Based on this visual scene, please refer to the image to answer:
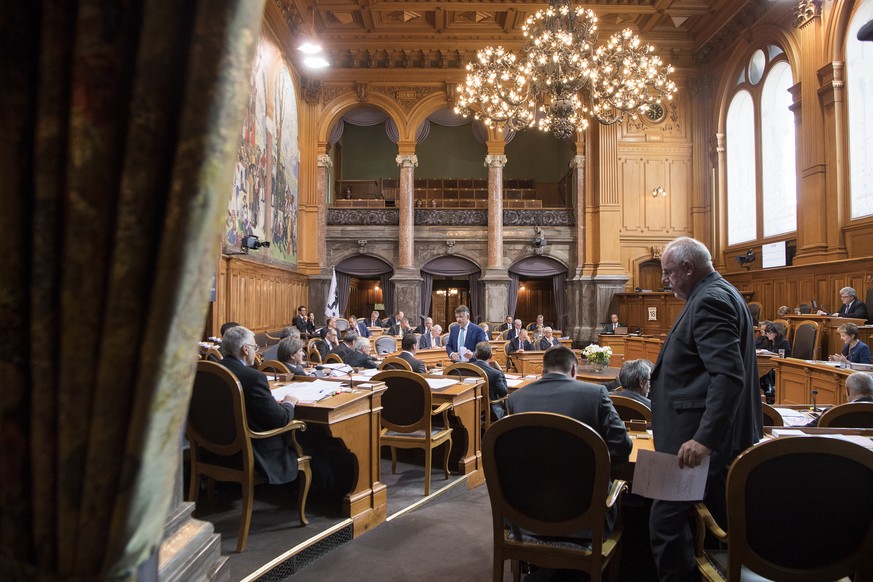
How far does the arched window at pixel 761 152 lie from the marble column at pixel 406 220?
899cm

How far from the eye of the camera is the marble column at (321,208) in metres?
15.9

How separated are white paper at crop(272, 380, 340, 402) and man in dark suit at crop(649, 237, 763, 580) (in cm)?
220

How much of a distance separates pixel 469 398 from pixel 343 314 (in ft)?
38.5

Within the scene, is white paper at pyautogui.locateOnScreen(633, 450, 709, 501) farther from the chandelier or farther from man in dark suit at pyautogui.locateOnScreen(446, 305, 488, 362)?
the chandelier

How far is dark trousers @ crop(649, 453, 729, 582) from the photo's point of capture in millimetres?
2123

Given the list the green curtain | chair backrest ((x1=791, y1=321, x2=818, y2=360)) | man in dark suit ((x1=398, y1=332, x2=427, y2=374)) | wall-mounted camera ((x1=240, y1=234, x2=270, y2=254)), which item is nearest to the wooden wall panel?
wall-mounted camera ((x1=240, y1=234, x2=270, y2=254))

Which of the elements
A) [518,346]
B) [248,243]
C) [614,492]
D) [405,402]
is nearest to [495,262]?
[518,346]

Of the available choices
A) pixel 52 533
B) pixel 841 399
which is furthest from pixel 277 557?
pixel 841 399

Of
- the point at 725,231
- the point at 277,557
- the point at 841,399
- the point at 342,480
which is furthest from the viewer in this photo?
the point at 725,231

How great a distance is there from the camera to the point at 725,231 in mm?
14984

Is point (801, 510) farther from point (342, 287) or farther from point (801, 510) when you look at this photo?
point (342, 287)

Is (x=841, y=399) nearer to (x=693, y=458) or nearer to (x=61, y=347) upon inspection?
(x=693, y=458)

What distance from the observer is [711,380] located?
2.08m

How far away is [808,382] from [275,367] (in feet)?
20.8
